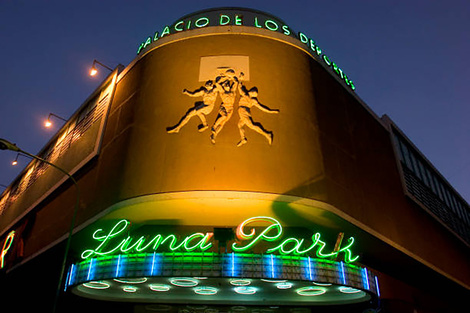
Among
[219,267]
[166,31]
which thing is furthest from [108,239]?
[166,31]

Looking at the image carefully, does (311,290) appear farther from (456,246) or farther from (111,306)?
(456,246)

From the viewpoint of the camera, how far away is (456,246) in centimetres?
2562

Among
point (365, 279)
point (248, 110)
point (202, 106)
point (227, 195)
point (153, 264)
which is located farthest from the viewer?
point (202, 106)

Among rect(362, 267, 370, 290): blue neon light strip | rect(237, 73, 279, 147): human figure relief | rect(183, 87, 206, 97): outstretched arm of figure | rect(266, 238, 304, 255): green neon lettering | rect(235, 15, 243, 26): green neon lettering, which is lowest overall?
rect(362, 267, 370, 290): blue neon light strip

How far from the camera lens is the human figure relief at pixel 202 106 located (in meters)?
14.5

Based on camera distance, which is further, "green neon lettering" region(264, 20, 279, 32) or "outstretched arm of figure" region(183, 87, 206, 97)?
"green neon lettering" region(264, 20, 279, 32)

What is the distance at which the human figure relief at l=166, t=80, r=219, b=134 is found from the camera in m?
14.5

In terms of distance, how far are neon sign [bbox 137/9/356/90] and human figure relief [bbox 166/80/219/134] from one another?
459cm

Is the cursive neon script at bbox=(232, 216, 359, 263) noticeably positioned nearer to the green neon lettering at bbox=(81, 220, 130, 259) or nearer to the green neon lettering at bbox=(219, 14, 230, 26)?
the green neon lettering at bbox=(81, 220, 130, 259)

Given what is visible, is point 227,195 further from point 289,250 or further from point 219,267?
point 289,250

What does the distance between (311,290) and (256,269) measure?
423cm

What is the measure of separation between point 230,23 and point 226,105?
567 cm

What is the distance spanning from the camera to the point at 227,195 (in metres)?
12.8

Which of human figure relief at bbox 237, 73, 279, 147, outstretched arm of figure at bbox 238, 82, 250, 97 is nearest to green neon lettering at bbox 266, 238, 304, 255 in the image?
human figure relief at bbox 237, 73, 279, 147
